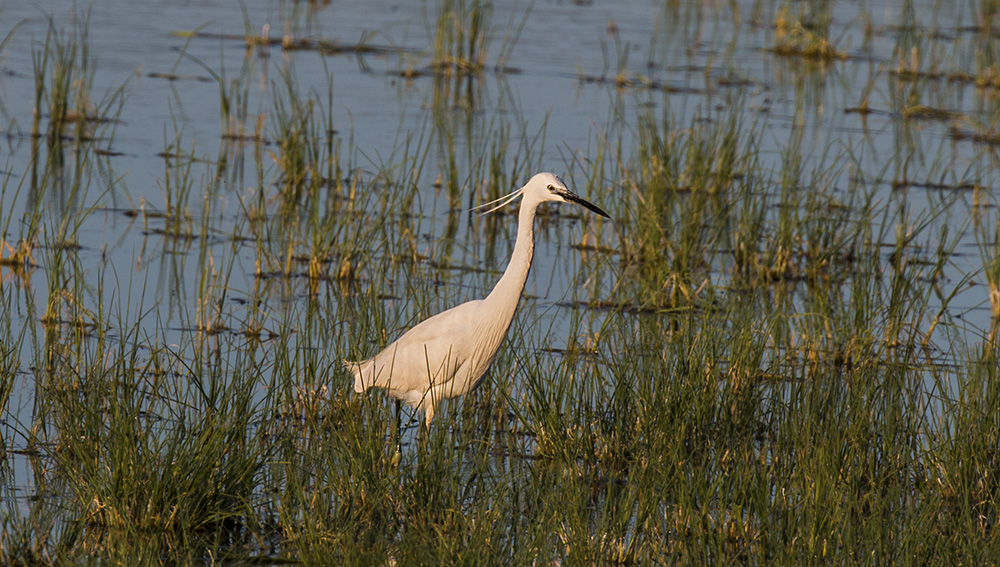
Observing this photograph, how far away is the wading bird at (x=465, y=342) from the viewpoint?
5.05 metres

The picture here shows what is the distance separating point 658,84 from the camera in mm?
12297

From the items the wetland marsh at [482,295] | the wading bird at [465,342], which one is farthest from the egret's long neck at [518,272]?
the wetland marsh at [482,295]

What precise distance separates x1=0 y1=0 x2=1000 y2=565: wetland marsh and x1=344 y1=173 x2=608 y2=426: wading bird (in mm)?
141

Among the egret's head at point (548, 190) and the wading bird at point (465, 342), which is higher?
the egret's head at point (548, 190)

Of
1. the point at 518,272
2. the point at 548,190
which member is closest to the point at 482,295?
the point at 518,272

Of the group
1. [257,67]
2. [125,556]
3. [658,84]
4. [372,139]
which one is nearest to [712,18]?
[658,84]

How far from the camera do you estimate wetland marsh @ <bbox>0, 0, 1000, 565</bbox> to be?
409 centimetres

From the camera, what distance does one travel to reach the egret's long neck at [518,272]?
509 cm

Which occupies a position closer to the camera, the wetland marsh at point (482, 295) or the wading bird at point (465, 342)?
the wetland marsh at point (482, 295)

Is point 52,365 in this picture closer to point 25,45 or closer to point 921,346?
point 921,346

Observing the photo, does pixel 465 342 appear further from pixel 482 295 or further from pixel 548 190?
pixel 482 295

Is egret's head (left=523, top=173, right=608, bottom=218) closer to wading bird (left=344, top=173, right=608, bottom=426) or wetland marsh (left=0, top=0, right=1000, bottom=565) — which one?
wading bird (left=344, top=173, right=608, bottom=426)

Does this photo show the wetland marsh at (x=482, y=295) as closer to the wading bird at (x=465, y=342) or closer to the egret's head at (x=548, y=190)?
the wading bird at (x=465, y=342)

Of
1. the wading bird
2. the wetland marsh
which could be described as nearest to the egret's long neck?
the wading bird
